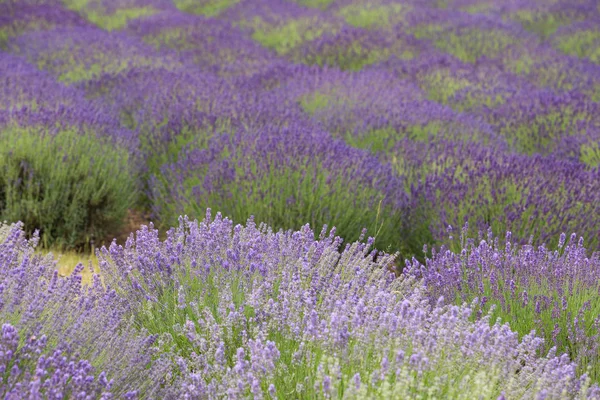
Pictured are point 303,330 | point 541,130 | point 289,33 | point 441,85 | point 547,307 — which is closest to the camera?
point 303,330

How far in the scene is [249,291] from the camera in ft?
7.47

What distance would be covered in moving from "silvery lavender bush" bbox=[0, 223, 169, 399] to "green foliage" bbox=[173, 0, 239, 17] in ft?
36.4

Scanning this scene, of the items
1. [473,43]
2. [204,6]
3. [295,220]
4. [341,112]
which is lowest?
[204,6]

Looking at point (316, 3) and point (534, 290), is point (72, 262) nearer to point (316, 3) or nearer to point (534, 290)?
point (534, 290)

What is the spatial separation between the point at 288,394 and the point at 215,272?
0.68 m

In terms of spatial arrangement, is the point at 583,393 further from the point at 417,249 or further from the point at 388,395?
the point at 417,249

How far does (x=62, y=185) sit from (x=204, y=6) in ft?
32.5

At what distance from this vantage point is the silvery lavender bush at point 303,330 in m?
1.68

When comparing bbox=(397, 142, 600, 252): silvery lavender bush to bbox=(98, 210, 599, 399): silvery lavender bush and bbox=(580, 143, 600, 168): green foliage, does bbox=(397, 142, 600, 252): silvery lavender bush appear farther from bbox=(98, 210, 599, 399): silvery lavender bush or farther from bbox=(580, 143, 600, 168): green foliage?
bbox=(98, 210, 599, 399): silvery lavender bush

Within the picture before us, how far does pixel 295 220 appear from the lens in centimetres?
361

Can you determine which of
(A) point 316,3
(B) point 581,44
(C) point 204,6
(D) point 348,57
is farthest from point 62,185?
(A) point 316,3

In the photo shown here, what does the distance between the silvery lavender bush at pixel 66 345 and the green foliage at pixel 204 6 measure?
11084 millimetres

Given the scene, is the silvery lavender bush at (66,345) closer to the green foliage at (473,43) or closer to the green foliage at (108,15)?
the green foliage at (473,43)

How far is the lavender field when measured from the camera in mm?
1794
